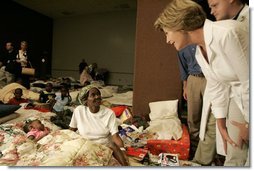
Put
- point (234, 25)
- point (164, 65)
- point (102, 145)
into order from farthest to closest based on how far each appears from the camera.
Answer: point (164, 65) < point (102, 145) < point (234, 25)

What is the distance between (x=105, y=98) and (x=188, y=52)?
43 centimetres

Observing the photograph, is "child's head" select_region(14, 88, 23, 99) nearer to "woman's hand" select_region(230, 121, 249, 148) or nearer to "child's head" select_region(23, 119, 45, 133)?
"child's head" select_region(23, 119, 45, 133)

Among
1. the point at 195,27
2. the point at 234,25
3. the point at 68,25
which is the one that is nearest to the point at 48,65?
the point at 68,25

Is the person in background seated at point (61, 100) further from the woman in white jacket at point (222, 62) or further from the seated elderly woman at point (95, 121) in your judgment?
the woman in white jacket at point (222, 62)

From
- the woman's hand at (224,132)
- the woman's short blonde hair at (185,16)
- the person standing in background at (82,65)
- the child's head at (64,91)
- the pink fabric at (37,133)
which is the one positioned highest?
the woman's short blonde hair at (185,16)

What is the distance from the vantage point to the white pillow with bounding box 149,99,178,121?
1.20 m

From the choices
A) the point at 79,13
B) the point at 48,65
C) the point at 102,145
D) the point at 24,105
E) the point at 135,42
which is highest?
the point at 79,13

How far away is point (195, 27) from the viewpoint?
907mm

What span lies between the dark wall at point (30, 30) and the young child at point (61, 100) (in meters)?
0.11

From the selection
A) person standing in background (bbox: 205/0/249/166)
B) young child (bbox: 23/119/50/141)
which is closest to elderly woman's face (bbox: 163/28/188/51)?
person standing in background (bbox: 205/0/249/166)

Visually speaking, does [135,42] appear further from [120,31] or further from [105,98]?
[105,98]

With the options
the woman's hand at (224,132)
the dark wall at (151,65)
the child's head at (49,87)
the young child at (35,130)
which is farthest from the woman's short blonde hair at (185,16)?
the young child at (35,130)

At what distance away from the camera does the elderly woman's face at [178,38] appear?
94 cm

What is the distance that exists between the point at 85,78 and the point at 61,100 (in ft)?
0.49
